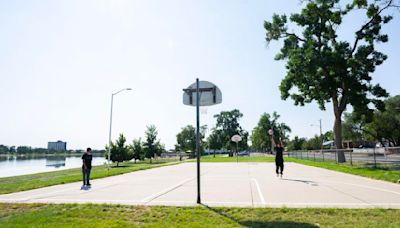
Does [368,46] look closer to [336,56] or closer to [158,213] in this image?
[336,56]

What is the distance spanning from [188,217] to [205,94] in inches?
148

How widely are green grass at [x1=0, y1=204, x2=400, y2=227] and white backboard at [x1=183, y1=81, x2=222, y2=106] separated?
10.0ft

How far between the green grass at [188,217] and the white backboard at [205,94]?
10.0 feet

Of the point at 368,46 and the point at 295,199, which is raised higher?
the point at 368,46

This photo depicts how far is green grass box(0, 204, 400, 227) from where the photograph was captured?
5094 mm

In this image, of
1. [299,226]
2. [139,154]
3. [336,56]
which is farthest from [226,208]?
[139,154]

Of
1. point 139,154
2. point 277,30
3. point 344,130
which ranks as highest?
point 277,30

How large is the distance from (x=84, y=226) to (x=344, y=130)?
7702 centimetres

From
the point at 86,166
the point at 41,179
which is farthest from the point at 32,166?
the point at 86,166

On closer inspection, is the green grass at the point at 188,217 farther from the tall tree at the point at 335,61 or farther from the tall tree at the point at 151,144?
the tall tree at the point at 151,144

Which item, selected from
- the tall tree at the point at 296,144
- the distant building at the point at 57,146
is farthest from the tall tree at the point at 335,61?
the distant building at the point at 57,146

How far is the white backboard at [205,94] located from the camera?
8102 mm

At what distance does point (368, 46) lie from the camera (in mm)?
23438

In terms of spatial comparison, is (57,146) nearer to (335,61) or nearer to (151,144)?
(151,144)
